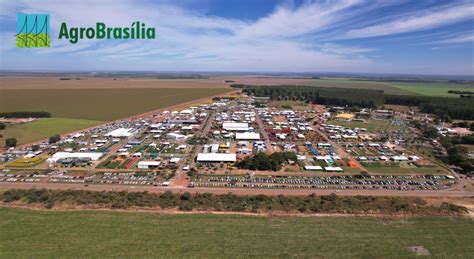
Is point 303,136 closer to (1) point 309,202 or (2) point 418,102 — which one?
(1) point 309,202

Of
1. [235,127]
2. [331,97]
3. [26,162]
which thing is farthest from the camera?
[331,97]

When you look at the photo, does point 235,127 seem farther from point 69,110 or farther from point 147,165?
point 69,110

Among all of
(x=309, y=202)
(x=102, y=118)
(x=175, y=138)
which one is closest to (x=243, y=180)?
(x=309, y=202)

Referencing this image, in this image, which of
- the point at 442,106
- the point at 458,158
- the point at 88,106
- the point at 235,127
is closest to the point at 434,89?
the point at 442,106

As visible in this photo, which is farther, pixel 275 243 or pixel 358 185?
pixel 358 185

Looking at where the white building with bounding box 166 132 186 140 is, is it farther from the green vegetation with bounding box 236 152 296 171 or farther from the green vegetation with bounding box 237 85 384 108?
the green vegetation with bounding box 237 85 384 108
